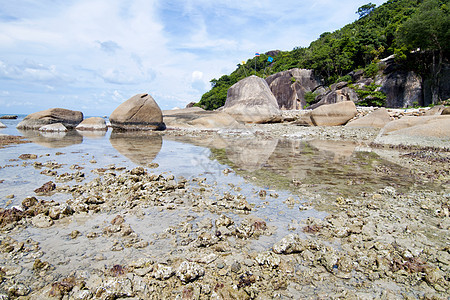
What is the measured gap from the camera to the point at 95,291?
2.18 m

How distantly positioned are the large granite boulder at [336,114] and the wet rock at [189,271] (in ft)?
A: 65.8

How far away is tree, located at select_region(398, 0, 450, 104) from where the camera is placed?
27969 millimetres

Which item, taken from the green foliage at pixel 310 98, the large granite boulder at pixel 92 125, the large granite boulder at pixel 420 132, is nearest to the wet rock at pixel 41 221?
the large granite boulder at pixel 420 132

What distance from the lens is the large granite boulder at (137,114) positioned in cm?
1817

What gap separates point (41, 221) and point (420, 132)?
1350 cm

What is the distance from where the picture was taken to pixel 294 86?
47062 millimetres

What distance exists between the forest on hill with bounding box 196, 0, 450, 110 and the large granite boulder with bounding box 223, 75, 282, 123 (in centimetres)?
1973

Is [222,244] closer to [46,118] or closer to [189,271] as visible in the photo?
[189,271]

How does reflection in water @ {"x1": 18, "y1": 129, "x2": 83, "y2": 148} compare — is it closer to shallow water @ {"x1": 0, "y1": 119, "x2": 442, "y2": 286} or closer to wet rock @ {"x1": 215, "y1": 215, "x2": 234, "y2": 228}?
shallow water @ {"x1": 0, "y1": 119, "x2": 442, "y2": 286}

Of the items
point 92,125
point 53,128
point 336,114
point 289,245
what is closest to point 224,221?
point 289,245

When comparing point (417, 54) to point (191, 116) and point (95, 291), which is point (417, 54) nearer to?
point (191, 116)

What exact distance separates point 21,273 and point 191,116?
61.5 ft

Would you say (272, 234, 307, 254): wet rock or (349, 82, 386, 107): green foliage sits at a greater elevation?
(349, 82, 386, 107): green foliage

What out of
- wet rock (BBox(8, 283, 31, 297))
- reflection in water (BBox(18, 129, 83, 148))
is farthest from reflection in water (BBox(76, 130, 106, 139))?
wet rock (BBox(8, 283, 31, 297))
